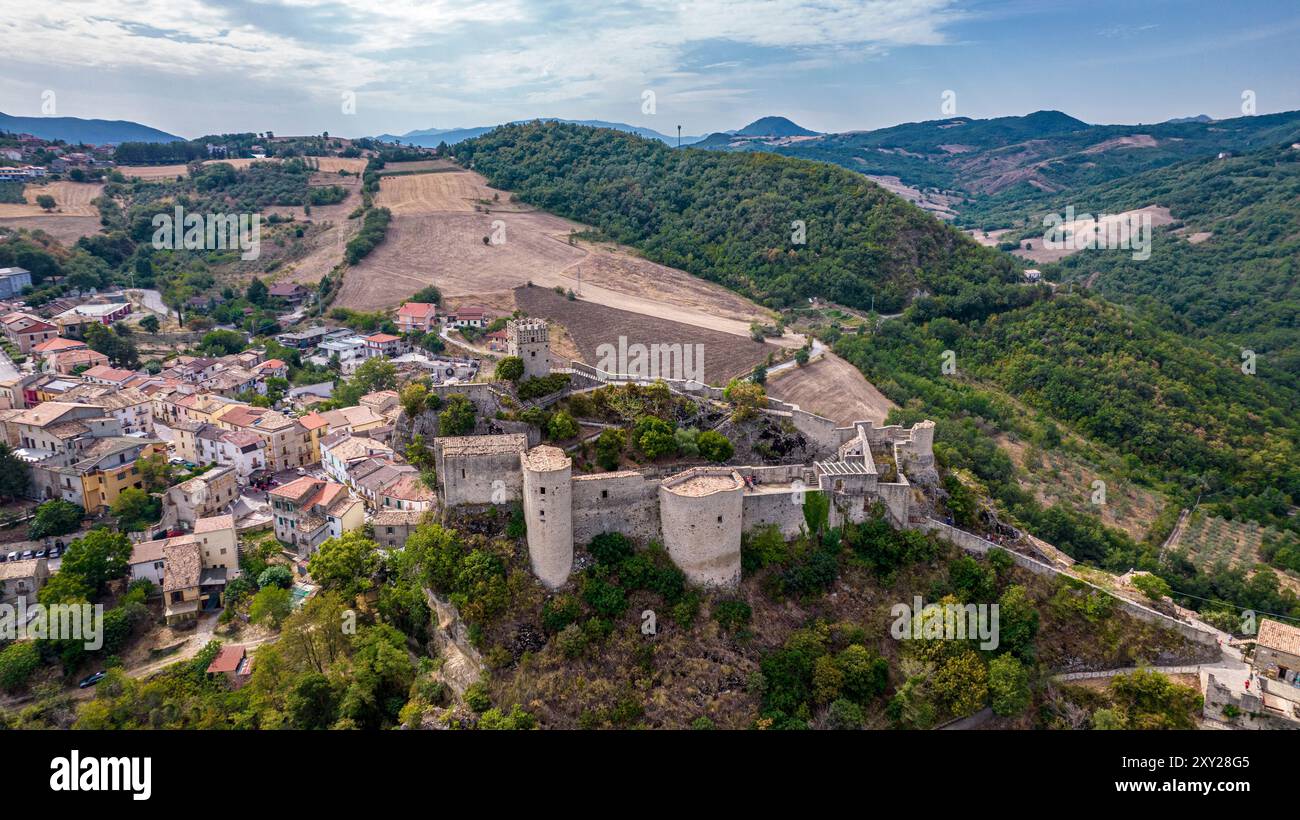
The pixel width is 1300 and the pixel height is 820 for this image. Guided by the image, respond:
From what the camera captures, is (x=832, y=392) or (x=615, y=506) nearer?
(x=615, y=506)

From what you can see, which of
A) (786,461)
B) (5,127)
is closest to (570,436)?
(786,461)

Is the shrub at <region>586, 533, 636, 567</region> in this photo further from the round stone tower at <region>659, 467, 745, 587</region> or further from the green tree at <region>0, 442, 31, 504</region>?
the green tree at <region>0, 442, 31, 504</region>

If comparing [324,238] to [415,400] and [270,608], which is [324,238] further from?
[270,608]

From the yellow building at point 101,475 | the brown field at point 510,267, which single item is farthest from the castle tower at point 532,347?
the brown field at point 510,267

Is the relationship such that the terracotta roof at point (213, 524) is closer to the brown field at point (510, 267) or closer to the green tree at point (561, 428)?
the green tree at point (561, 428)

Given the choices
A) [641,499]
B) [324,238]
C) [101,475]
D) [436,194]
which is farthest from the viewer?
[436,194]

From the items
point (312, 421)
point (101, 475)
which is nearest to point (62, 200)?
point (312, 421)
